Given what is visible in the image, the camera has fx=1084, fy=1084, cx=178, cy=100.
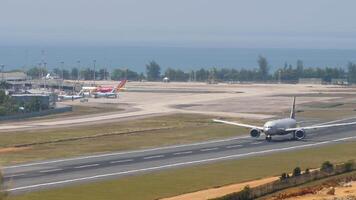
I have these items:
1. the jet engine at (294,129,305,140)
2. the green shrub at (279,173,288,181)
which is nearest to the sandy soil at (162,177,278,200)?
the green shrub at (279,173,288,181)

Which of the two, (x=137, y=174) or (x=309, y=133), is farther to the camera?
(x=309, y=133)

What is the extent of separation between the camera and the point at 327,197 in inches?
2739

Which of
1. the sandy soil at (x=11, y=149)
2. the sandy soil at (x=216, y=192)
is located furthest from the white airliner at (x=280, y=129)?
the sandy soil at (x=216, y=192)

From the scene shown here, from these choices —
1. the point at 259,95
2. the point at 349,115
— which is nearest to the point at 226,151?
the point at 349,115

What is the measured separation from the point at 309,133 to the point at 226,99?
65422mm

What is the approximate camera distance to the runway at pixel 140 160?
8181cm

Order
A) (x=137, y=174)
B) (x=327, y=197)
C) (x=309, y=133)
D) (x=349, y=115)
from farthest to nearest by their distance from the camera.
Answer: (x=349, y=115), (x=309, y=133), (x=137, y=174), (x=327, y=197)

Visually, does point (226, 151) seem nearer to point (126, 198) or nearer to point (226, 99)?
point (126, 198)

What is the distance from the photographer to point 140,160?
94000 millimetres

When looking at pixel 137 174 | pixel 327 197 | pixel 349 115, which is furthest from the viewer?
pixel 349 115

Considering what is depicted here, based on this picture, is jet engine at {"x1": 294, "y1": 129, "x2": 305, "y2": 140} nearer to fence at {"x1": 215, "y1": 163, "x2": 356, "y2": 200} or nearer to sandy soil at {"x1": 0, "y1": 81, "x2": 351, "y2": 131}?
fence at {"x1": 215, "y1": 163, "x2": 356, "y2": 200}

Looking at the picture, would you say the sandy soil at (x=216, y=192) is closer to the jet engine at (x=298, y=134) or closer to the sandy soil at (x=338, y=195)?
the sandy soil at (x=338, y=195)

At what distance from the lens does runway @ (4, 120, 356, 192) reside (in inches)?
3221

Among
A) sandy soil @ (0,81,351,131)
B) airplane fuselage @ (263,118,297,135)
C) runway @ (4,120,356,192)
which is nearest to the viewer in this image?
runway @ (4,120,356,192)
